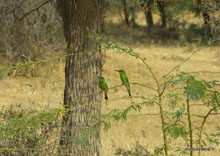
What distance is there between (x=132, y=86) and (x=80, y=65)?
708 cm

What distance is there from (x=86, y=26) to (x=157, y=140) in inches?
138

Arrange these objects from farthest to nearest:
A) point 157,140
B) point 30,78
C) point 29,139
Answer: point 30,78, point 157,140, point 29,139

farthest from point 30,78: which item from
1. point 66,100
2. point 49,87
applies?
point 66,100

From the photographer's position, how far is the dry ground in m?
7.23

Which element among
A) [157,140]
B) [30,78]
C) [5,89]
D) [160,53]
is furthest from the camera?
[160,53]

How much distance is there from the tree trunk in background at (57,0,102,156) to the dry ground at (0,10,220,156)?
0.33 meters

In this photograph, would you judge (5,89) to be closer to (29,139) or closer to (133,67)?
(133,67)

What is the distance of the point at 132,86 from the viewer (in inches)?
468

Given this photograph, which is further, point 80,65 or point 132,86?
point 132,86

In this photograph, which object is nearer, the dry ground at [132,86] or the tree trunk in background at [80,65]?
the tree trunk in background at [80,65]

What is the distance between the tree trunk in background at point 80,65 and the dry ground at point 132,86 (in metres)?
0.33

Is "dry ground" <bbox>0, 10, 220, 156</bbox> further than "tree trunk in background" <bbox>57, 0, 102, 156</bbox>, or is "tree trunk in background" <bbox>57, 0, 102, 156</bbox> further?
"dry ground" <bbox>0, 10, 220, 156</bbox>

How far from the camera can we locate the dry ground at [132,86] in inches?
285

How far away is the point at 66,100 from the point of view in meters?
5.05
